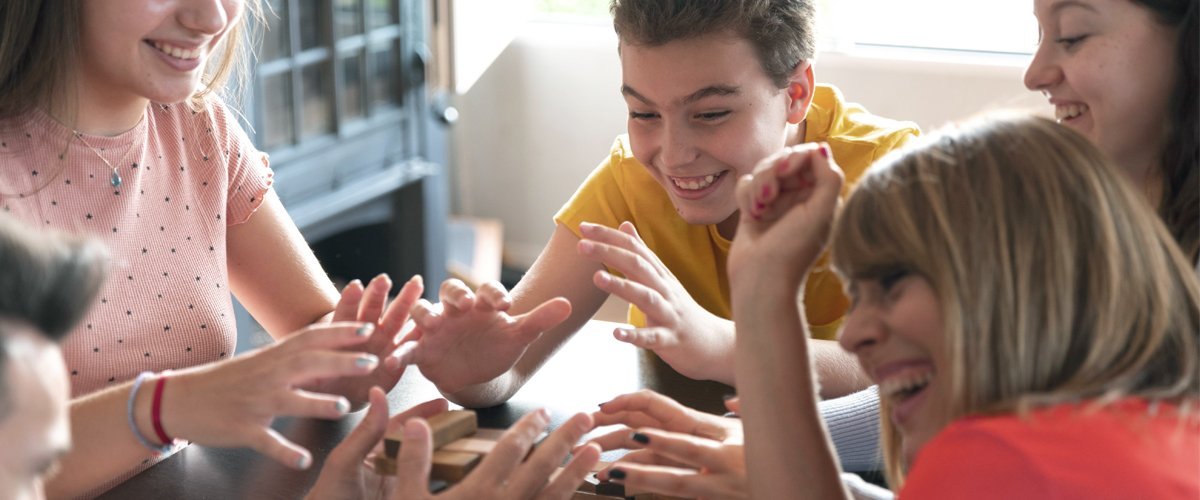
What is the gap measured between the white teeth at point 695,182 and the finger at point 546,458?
1.98 ft

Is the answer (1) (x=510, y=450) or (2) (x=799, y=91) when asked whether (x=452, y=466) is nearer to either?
(1) (x=510, y=450)

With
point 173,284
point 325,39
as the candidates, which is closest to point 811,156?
point 173,284

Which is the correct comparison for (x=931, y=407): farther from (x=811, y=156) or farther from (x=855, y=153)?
(x=855, y=153)

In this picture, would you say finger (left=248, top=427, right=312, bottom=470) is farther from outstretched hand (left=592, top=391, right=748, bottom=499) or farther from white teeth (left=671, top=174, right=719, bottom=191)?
white teeth (left=671, top=174, right=719, bottom=191)

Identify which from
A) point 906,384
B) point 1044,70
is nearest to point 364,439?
point 906,384

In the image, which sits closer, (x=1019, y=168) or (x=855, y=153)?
(x=1019, y=168)

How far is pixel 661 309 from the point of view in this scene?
4.60 feet

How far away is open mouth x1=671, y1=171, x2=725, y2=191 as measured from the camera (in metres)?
1.69

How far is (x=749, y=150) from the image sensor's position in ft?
5.50

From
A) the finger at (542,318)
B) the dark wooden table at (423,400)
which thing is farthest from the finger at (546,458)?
the finger at (542,318)

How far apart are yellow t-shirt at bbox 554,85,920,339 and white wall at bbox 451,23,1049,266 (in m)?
1.89

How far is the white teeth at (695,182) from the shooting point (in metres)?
1.69

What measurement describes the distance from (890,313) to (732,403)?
0.32 metres

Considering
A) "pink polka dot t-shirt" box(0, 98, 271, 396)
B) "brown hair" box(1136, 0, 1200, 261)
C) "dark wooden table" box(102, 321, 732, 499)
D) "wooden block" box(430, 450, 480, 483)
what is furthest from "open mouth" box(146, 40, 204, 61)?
"brown hair" box(1136, 0, 1200, 261)
